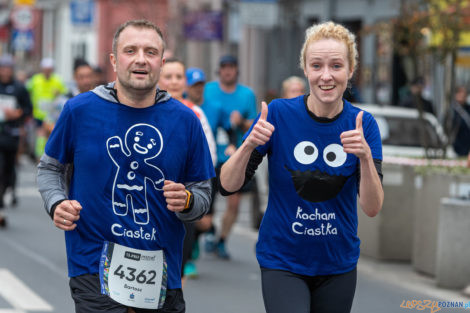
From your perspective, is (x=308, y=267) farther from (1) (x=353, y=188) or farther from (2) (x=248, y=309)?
(2) (x=248, y=309)

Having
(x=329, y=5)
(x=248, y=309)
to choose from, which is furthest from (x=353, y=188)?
(x=329, y=5)

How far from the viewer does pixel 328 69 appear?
4520 mm

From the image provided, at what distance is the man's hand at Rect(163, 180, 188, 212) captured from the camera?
433 centimetres

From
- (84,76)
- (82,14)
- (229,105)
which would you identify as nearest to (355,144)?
(84,76)

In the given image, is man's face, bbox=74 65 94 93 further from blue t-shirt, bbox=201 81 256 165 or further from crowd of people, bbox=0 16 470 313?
crowd of people, bbox=0 16 470 313

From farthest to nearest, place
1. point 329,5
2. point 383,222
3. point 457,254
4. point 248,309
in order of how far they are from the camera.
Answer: point 329,5 → point 383,222 → point 457,254 → point 248,309

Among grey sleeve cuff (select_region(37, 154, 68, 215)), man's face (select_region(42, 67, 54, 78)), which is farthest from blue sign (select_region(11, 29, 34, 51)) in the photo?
grey sleeve cuff (select_region(37, 154, 68, 215))

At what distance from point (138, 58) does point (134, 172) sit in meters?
0.48

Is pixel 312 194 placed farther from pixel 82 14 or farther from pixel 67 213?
pixel 82 14

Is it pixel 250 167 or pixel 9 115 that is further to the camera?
pixel 9 115

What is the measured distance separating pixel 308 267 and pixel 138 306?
0.75 m

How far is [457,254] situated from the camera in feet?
30.6

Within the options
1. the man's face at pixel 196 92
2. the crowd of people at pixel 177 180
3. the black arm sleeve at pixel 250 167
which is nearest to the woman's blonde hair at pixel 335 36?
the crowd of people at pixel 177 180

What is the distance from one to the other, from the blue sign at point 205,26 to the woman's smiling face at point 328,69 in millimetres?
23306
